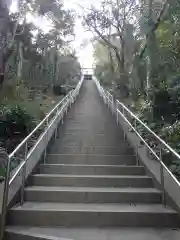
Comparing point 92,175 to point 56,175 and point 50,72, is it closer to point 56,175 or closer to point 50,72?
point 56,175

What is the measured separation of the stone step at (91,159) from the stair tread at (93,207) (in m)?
1.79

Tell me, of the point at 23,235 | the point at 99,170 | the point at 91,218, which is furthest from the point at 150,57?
the point at 23,235

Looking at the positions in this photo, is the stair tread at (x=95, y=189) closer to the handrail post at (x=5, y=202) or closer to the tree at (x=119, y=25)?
the handrail post at (x=5, y=202)

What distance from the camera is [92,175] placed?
5484mm

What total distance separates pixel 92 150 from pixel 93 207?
2.71 m

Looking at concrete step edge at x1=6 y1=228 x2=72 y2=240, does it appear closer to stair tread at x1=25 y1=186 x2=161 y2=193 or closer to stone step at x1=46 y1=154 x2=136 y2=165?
stair tread at x1=25 y1=186 x2=161 y2=193

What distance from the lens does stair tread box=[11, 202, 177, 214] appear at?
4.16m

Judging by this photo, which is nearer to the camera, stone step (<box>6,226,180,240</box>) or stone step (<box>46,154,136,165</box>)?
stone step (<box>6,226,180,240</box>)

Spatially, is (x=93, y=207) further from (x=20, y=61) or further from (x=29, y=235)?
(x=20, y=61)

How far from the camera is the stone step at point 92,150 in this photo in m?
6.84

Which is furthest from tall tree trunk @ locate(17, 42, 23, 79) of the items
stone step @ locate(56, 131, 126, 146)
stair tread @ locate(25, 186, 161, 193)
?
stair tread @ locate(25, 186, 161, 193)

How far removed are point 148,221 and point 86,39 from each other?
1957 centimetres

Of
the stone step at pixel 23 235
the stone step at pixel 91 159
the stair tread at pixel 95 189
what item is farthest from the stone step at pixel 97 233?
the stone step at pixel 91 159

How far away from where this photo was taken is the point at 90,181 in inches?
204
